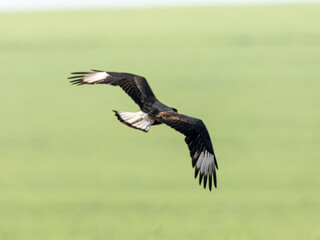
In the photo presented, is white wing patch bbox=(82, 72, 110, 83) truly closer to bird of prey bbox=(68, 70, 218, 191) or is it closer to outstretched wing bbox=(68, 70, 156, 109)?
outstretched wing bbox=(68, 70, 156, 109)

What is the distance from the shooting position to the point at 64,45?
2270 centimetres

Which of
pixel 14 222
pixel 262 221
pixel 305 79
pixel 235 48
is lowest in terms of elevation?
pixel 14 222

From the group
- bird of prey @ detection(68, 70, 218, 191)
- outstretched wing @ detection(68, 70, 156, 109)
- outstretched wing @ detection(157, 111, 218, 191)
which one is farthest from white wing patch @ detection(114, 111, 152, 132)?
outstretched wing @ detection(68, 70, 156, 109)

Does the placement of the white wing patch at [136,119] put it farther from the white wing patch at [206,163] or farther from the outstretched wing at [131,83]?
the white wing patch at [206,163]

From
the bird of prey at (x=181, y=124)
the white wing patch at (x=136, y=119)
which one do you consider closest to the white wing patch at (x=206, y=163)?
the bird of prey at (x=181, y=124)

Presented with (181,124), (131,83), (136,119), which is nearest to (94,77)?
(131,83)

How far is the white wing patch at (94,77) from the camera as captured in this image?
8.57 metres

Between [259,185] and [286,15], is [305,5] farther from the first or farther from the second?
[259,185]

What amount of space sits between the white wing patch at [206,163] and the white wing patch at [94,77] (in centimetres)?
167

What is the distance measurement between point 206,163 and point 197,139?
0.92ft

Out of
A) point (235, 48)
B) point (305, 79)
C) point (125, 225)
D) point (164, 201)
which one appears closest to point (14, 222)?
point (125, 225)

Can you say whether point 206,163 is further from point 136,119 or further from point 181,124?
point 136,119

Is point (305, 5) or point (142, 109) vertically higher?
point (305, 5)

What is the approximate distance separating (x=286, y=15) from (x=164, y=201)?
18.0 meters
